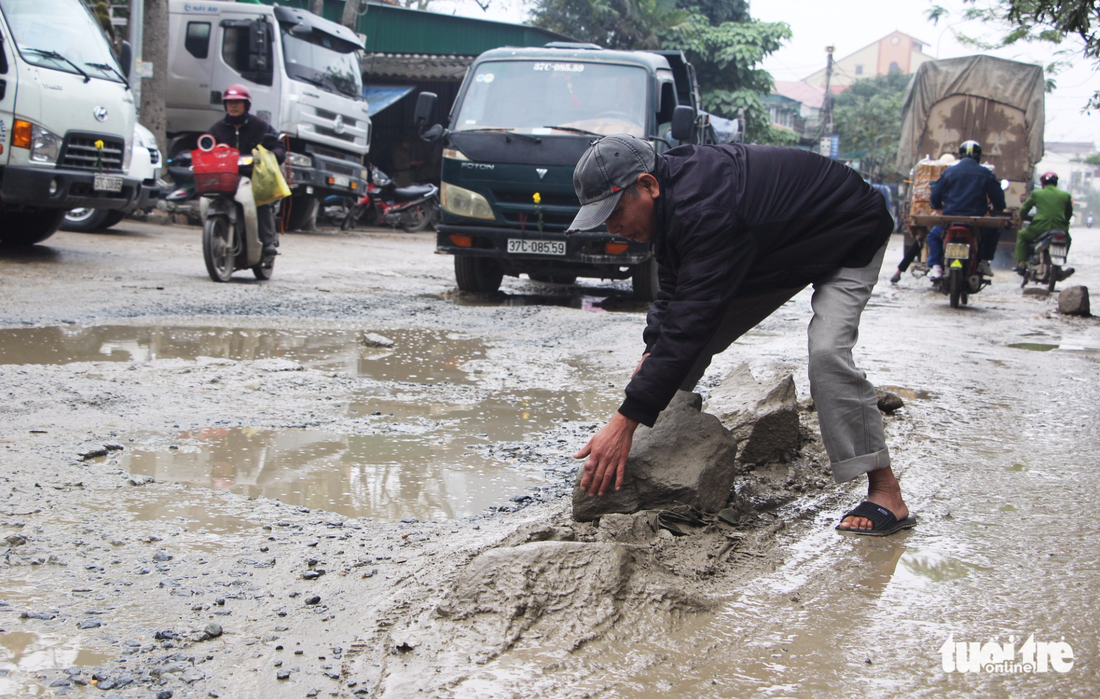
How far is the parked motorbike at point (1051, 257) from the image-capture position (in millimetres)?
12250

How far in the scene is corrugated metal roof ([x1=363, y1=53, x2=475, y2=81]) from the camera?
20078mm

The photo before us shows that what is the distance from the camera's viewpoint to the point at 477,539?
8.80 feet

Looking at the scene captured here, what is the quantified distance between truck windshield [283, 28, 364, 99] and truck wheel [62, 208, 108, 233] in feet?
11.1

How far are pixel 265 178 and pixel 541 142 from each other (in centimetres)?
238

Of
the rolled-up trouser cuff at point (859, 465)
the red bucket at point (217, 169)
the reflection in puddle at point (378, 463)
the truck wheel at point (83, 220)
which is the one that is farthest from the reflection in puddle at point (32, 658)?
the truck wheel at point (83, 220)

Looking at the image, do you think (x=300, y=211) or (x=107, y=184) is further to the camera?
(x=300, y=211)

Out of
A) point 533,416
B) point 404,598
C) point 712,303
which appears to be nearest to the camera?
point 404,598

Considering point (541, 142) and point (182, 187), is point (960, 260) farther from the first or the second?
point (182, 187)

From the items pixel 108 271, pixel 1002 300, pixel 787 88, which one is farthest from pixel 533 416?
pixel 787 88

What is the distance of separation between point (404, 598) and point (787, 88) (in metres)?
88.4

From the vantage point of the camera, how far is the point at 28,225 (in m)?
9.58

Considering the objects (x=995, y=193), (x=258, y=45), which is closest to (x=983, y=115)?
(x=995, y=193)

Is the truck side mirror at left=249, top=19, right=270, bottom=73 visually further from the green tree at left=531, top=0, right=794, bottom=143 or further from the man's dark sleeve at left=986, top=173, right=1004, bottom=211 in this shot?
the green tree at left=531, top=0, right=794, bottom=143

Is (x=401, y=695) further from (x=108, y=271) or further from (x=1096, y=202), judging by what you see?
(x=1096, y=202)
